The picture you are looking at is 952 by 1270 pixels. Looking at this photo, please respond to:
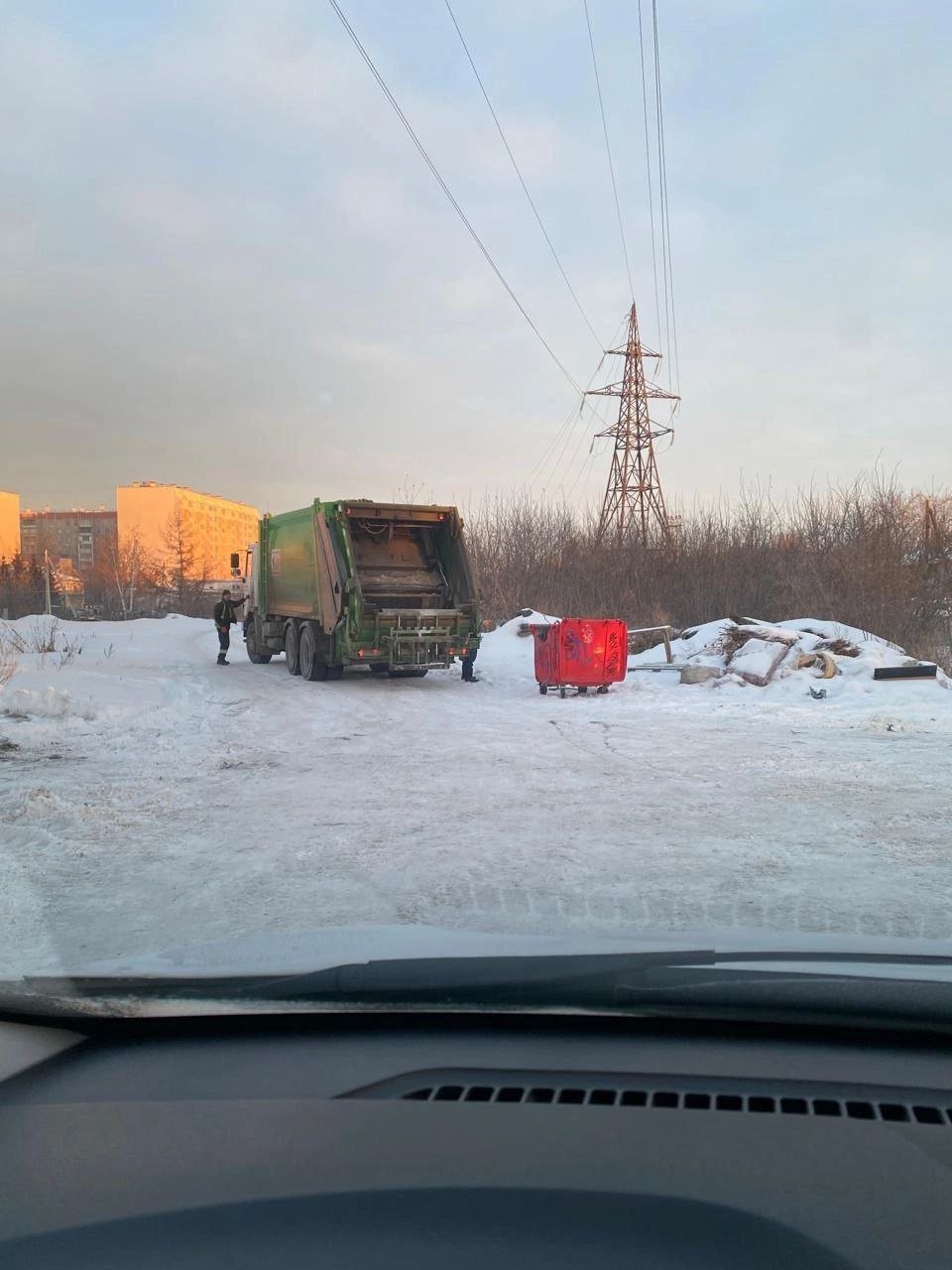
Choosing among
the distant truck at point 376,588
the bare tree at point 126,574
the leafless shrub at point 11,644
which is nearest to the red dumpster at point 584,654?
the distant truck at point 376,588

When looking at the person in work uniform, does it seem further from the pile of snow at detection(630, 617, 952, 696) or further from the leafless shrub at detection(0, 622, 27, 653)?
the pile of snow at detection(630, 617, 952, 696)

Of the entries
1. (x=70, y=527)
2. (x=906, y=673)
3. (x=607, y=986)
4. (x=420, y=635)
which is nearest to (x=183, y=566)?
(x=70, y=527)

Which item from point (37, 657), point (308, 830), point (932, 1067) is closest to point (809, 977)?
point (932, 1067)

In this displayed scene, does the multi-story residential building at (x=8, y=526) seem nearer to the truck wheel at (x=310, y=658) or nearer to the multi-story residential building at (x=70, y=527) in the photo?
the multi-story residential building at (x=70, y=527)

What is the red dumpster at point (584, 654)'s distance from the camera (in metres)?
16.1

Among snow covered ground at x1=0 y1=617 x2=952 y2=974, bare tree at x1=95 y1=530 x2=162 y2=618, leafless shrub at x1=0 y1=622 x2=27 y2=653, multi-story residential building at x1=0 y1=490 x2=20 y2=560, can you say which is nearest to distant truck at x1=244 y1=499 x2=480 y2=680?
snow covered ground at x1=0 y1=617 x2=952 y2=974

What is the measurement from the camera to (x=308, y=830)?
727 cm

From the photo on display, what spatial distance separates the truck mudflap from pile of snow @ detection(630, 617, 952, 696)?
12.9 feet

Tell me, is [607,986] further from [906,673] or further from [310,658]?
[310,658]

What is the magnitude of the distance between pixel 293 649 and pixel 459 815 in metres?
13.0

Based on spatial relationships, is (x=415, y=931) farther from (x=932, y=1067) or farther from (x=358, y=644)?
(x=358, y=644)

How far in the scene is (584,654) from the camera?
637 inches

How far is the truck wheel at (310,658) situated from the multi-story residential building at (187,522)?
65809 millimetres

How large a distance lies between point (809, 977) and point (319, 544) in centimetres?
1585
